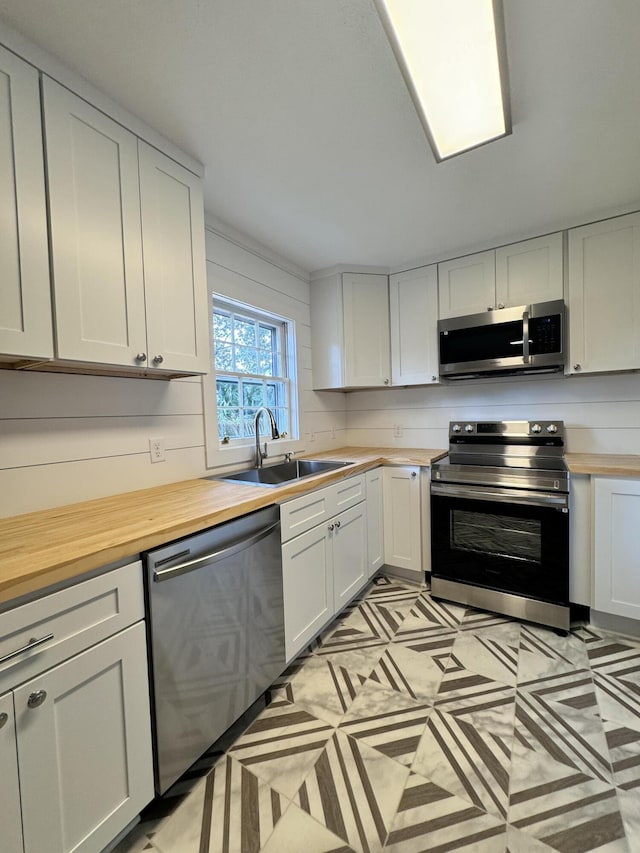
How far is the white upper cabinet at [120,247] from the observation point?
1.16 m

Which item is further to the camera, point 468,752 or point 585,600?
point 585,600

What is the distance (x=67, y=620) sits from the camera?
34.3 inches

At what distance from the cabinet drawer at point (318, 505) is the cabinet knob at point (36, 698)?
0.92m

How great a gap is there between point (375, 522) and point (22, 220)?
228cm

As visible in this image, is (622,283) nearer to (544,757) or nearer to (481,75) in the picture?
(481,75)

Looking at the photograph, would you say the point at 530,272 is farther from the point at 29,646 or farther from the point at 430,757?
the point at 29,646

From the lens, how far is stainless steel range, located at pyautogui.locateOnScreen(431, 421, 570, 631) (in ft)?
6.47

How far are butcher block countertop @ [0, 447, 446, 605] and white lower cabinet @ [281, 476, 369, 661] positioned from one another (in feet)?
0.44

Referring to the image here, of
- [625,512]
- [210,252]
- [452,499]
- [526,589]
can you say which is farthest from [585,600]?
[210,252]

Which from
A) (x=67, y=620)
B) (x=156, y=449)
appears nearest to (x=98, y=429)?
(x=156, y=449)

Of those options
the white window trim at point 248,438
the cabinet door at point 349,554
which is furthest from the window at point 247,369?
the cabinet door at point 349,554

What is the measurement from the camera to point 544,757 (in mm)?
1298

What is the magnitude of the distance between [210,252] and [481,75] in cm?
145

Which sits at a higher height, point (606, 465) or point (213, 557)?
point (606, 465)
